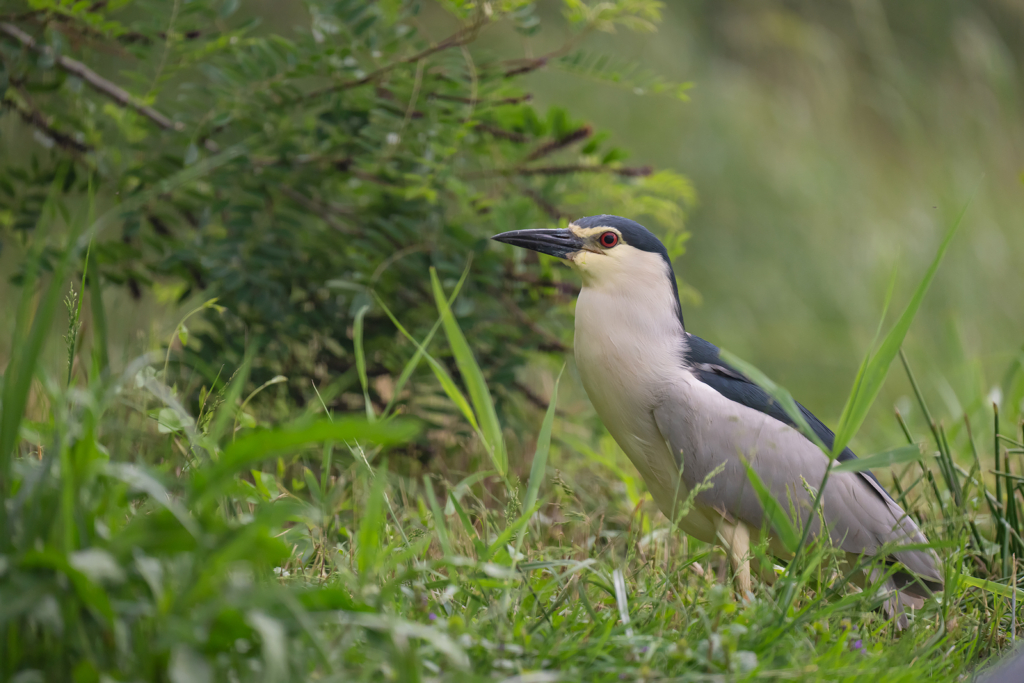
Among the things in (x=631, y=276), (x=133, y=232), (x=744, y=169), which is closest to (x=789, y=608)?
(x=631, y=276)

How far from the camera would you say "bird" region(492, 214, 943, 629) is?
224cm

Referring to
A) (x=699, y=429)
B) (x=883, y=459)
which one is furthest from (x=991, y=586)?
(x=699, y=429)

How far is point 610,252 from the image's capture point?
249cm

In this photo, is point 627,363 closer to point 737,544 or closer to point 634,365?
point 634,365

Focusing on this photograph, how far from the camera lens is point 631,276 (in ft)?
8.11

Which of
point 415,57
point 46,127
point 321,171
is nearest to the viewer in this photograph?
point 415,57

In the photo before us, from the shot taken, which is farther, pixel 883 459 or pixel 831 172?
pixel 831 172

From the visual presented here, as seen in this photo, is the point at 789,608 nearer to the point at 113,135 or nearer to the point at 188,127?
the point at 188,127

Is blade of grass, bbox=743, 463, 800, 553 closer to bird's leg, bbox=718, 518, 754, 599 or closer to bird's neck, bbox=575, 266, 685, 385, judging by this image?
bird's leg, bbox=718, 518, 754, 599

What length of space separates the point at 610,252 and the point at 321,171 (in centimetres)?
125

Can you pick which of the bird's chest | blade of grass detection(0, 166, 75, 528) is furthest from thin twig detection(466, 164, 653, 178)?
blade of grass detection(0, 166, 75, 528)

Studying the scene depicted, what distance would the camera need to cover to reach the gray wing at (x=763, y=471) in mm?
2225

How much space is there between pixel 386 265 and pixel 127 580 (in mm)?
Answer: 1868

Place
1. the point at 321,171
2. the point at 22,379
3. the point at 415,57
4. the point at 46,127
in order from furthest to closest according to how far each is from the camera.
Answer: the point at 321,171 < the point at 46,127 < the point at 415,57 < the point at 22,379
